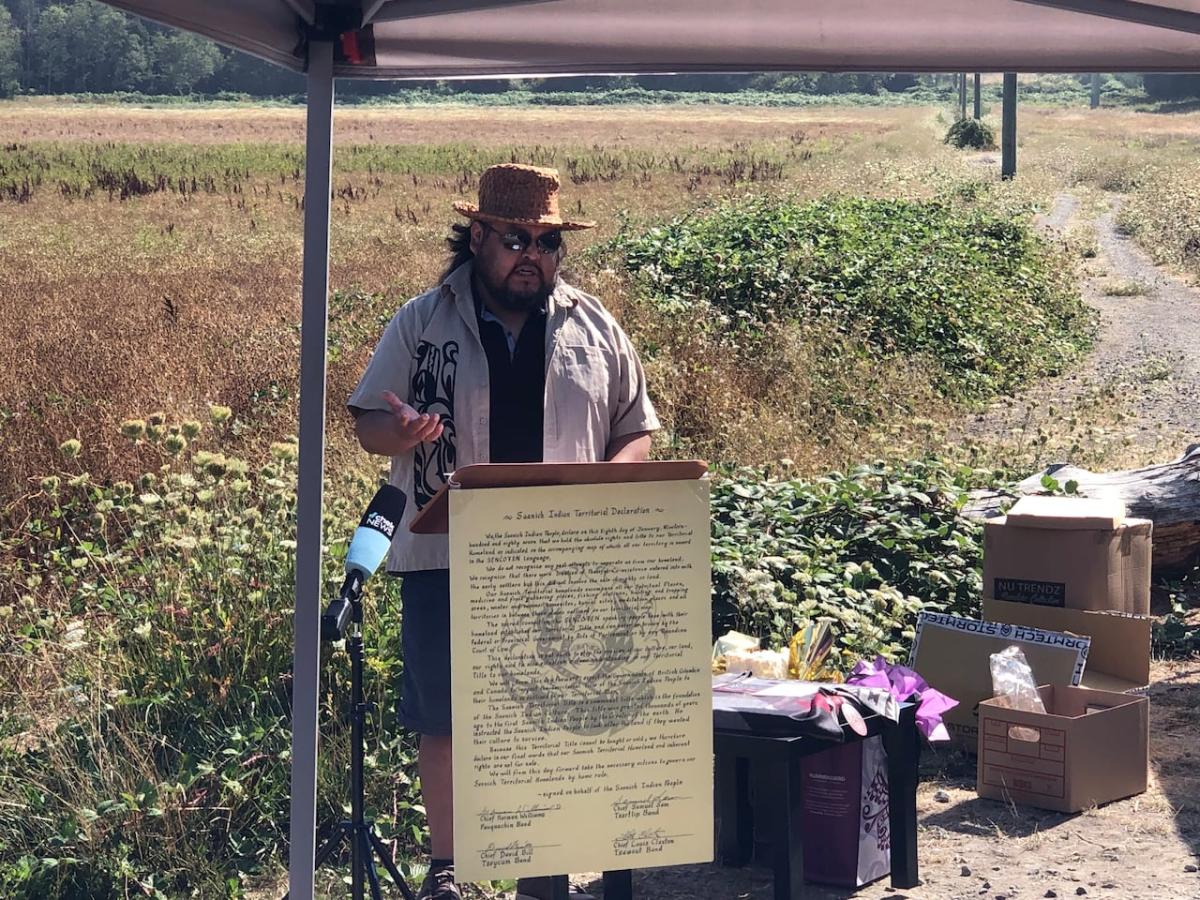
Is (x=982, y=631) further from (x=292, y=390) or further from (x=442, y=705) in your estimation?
(x=292, y=390)

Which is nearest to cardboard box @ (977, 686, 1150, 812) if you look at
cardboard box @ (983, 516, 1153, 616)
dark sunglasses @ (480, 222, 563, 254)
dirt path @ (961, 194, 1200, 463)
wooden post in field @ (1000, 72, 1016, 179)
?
cardboard box @ (983, 516, 1153, 616)

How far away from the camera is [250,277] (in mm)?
16250

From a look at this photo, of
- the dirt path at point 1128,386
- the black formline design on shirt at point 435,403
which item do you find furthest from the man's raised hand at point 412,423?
the dirt path at point 1128,386

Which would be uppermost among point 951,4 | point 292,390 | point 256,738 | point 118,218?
point 118,218

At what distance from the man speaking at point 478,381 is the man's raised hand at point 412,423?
215 mm

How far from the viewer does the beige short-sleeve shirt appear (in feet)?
12.1

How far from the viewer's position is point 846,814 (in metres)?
4.23

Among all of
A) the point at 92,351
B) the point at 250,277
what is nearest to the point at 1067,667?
the point at 92,351

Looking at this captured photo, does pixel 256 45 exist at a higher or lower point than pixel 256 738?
higher

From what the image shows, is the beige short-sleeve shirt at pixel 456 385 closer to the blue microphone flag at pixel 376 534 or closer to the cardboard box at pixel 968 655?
the blue microphone flag at pixel 376 534

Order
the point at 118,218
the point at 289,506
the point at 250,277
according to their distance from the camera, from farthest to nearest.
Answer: the point at 118,218 < the point at 250,277 < the point at 289,506

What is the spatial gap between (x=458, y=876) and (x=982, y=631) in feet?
9.06

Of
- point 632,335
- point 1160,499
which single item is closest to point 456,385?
point 1160,499

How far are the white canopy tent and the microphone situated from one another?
0.15m
